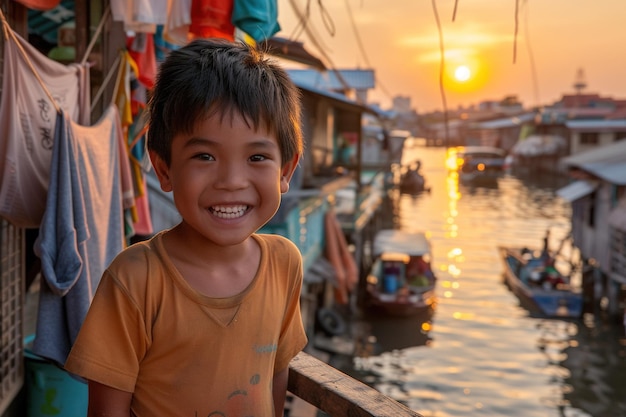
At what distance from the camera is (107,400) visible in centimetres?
178

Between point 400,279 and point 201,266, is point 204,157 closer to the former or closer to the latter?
point 201,266

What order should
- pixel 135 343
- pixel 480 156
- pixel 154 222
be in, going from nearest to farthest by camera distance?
pixel 135 343 < pixel 154 222 < pixel 480 156

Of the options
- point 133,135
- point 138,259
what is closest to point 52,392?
point 133,135

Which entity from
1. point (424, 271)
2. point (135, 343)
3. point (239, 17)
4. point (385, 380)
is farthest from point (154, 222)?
point (424, 271)

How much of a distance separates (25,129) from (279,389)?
2373 millimetres

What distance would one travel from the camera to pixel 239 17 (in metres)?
5.17

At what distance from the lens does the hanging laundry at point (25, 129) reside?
12.1ft

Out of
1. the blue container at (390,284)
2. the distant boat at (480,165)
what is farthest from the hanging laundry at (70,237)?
the distant boat at (480,165)

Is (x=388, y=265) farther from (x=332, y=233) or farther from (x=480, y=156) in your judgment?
(x=480, y=156)

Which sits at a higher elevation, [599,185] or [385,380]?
[599,185]

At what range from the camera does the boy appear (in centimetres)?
175

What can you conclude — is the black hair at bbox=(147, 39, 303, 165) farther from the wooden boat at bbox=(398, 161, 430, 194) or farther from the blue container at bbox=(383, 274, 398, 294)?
the wooden boat at bbox=(398, 161, 430, 194)

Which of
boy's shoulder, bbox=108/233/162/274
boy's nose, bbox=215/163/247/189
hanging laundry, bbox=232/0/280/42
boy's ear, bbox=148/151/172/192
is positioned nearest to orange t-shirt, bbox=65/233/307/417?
boy's shoulder, bbox=108/233/162/274

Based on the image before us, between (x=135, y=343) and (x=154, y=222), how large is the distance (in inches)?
307
